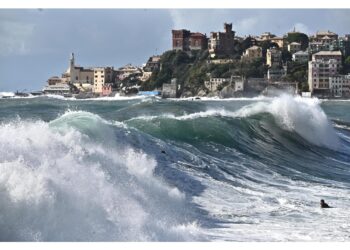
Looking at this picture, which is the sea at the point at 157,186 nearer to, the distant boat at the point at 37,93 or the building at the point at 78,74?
the distant boat at the point at 37,93

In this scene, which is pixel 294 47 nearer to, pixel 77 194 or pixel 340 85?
pixel 340 85

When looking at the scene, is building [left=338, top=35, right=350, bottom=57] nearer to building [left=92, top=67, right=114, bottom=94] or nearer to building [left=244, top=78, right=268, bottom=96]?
building [left=244, top=78, right=268, bottom=96]

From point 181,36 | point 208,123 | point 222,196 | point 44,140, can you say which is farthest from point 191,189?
point 181,36

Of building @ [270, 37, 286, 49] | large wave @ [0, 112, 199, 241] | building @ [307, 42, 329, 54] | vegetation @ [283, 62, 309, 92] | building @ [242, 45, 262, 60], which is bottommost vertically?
large wave @ [0, 112, 199, 241]

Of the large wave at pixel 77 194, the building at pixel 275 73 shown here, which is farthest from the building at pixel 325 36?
the large wave at pixel 77 194

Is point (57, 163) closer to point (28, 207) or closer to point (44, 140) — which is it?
point (44, 140)

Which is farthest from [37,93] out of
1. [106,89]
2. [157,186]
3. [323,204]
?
[323,204]

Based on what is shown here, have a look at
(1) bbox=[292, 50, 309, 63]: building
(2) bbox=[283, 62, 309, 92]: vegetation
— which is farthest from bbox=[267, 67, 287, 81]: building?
(1) bbox=[292, 50, 309, 63]: building
